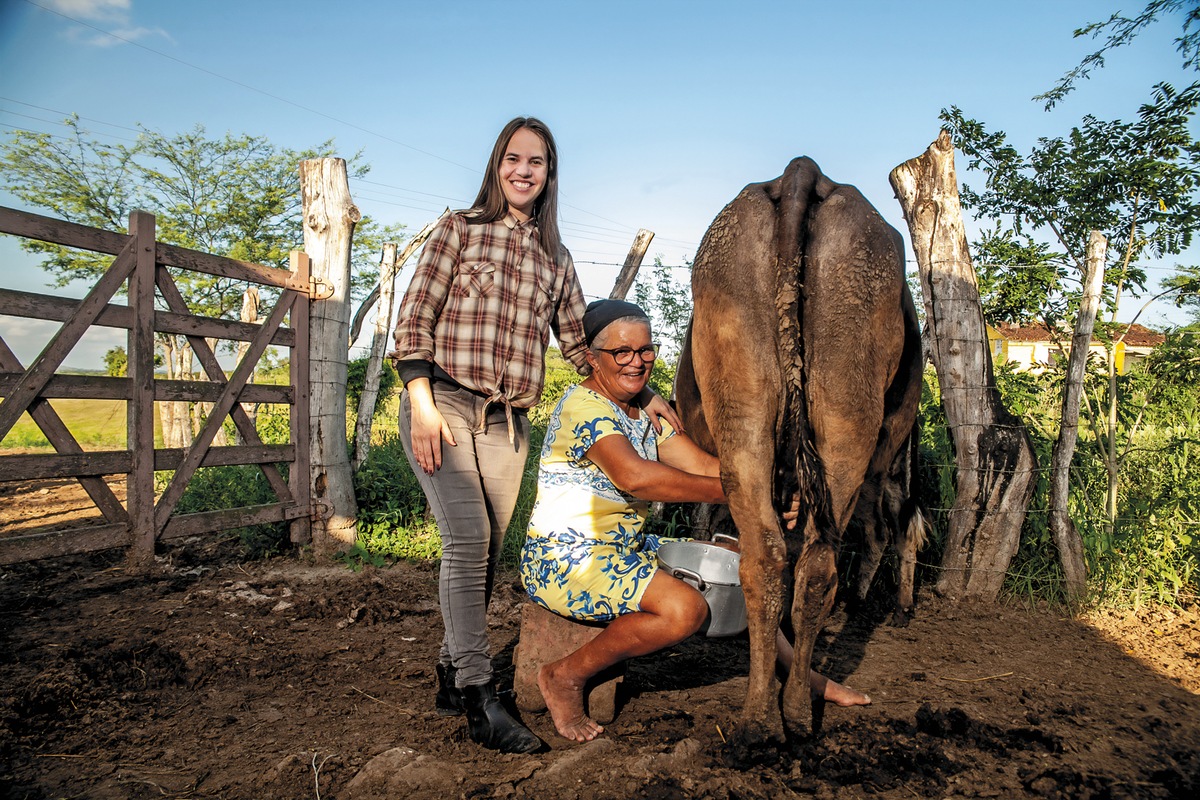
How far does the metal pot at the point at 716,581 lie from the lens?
2754mm

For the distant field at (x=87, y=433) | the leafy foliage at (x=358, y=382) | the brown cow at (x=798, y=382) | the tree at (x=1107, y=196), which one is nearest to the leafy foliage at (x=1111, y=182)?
the tree at (x=1107, y=196)

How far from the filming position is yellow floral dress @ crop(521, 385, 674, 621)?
8.66 ft

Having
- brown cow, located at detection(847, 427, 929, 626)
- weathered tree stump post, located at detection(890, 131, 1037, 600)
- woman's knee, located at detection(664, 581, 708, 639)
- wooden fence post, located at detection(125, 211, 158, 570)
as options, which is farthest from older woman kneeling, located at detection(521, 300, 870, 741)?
wooden fence post, located at detection(125, 211, 158, 570)

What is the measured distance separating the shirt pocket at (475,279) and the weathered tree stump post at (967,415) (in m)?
3.09

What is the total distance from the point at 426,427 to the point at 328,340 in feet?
11.7

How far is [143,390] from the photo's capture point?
15.6 ft

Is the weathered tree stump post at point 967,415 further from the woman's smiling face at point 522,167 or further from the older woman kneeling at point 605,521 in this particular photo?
the woman's smiling face at point 522,167

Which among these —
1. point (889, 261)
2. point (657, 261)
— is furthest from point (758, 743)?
point (657, 261)

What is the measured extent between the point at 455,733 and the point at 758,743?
108 centimetres

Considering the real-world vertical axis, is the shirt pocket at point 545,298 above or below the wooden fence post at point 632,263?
below

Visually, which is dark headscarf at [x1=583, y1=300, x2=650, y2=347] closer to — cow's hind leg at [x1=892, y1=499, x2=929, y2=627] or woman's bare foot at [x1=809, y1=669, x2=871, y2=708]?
woman's bare foot at [x1=809, y1=669, x2=871, y2=708]

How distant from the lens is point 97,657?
357cm

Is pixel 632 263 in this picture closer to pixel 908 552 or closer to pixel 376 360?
pixel 376 360

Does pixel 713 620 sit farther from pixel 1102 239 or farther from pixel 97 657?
pixel 1102 239
